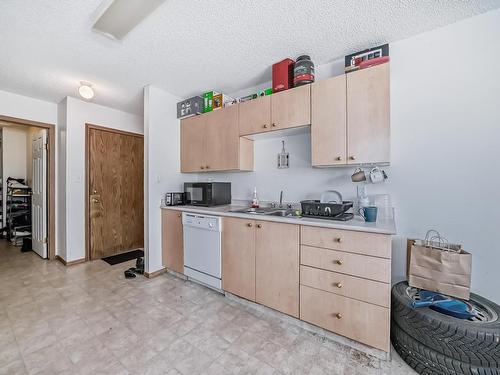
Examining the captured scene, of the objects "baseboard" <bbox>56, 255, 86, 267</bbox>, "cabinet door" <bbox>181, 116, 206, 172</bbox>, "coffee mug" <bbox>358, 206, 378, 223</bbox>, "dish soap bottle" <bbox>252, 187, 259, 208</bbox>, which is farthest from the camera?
"baseboard" <bbox>56, 255, 86, 267</bbox>

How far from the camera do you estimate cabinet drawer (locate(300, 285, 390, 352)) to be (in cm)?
140

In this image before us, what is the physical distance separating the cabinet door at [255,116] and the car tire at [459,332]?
1839mm

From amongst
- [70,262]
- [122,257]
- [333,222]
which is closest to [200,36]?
[333,222]

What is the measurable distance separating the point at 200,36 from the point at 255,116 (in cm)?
85

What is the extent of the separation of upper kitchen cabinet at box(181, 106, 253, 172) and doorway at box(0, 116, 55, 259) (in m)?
2.15

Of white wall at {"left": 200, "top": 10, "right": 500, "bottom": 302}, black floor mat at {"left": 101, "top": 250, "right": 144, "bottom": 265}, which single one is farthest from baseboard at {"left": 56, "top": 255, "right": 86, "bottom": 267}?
white wall at {"left": 200, "top": 10, "right": 500, "bottom": 302}

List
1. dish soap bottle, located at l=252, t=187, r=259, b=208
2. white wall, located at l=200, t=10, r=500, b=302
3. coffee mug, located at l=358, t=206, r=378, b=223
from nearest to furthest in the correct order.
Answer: white wall, located at l=200, t=10, r=500, b=302 < coffee mug, located at l=358, t=206, r=378, b=223 < dish soap bottle, located at l=252, t=187, r=259, b=208

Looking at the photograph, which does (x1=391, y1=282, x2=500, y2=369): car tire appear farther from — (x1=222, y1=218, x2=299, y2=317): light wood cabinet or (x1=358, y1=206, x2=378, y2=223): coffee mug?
(x1=222, y1=218, x2=299, y2=317): light wood cabinet

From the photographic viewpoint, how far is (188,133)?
2898 millimetres

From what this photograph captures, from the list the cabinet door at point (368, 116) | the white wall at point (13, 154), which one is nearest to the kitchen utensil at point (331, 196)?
A: the cabinet door at point (368, 116)

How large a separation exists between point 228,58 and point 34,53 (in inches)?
70.5

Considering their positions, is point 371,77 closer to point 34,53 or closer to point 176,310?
point 176,310

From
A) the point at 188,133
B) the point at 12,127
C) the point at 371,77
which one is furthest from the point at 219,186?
the point at 12,127

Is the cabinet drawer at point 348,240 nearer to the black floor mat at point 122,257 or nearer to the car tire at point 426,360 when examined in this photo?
the car tire at point 426,360
